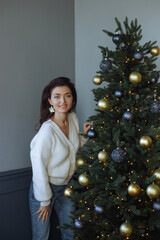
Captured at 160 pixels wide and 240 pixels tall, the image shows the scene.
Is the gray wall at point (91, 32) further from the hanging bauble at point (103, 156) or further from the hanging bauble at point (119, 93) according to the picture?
the hanging bauble at point (103, 156)

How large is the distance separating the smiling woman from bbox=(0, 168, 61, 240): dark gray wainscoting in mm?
242

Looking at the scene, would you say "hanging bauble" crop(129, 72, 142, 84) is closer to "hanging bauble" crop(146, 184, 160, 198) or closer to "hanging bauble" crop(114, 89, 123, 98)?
"hanging bauble" crop(114, 89, 123, 98)

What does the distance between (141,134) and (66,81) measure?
2.58ft

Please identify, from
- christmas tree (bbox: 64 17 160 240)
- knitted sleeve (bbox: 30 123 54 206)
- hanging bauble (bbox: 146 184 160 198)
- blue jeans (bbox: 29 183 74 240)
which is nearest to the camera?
hanging bauble (bbox: 146 184 160 198)

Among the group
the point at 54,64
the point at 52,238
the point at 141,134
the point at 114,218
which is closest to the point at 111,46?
the point at 54,64

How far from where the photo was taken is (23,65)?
2.20 m

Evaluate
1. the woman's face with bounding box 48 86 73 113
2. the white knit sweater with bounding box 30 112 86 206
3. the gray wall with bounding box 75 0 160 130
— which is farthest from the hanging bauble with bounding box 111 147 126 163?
the gray wall with bounding box 75 0 160 130

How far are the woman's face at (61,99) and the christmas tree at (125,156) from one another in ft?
1.16

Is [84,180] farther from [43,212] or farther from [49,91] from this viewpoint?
[49,91]

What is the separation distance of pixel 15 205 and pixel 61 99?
943mm

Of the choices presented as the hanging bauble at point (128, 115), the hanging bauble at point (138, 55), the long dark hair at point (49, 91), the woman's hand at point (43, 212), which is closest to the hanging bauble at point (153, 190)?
the hanging bauble at point (128, 115)

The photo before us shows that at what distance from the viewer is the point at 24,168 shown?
2215 millimetres

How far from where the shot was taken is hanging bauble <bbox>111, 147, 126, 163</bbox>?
56.3 inches

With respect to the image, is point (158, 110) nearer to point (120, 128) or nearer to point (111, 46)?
point (120, 128)
